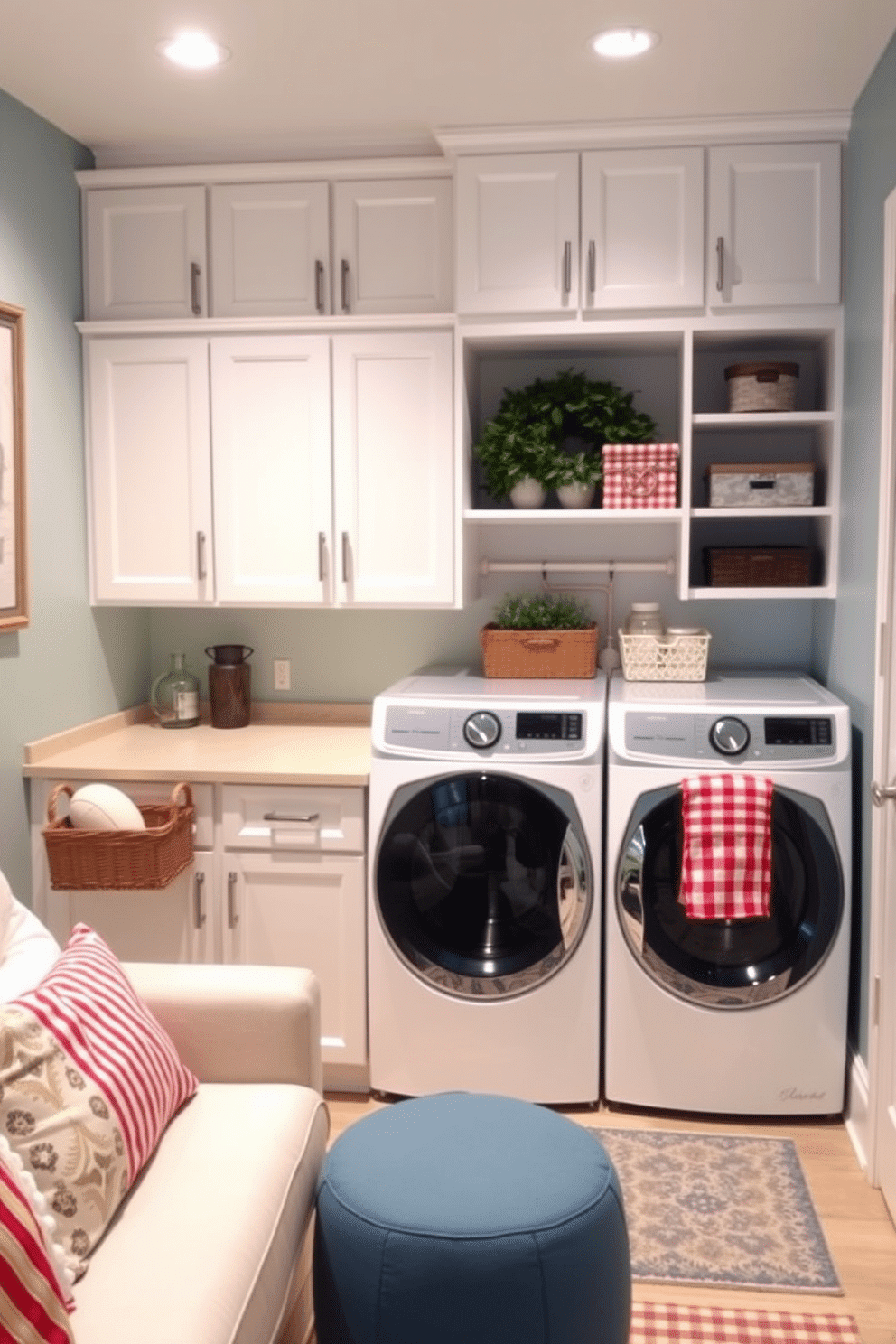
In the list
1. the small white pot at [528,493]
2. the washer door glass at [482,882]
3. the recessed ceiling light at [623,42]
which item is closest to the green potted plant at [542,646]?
the small white pot at [528,493]

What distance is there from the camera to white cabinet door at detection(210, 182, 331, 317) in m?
3.47

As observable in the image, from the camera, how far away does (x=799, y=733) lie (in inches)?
118

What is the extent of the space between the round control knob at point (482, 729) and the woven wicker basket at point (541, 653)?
0.45 meters

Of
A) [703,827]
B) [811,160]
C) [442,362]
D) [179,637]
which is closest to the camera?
[703,827]

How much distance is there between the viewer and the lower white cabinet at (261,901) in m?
3.23

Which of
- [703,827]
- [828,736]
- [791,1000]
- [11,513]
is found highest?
[11,513]

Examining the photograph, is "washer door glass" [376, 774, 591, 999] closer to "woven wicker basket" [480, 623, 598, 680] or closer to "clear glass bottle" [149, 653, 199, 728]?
"woven wicker basket" [480, 623, 598, 680]

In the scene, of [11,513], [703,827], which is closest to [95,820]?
[11,513]

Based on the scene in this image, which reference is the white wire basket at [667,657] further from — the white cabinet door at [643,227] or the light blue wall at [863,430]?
the white cabinet door at [643,227]

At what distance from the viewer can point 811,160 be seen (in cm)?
318

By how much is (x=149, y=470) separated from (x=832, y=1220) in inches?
101

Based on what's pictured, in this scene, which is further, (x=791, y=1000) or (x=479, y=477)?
(x=479, y=477)

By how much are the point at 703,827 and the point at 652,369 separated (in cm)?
142

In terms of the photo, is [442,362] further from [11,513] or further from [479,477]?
[11,513]
